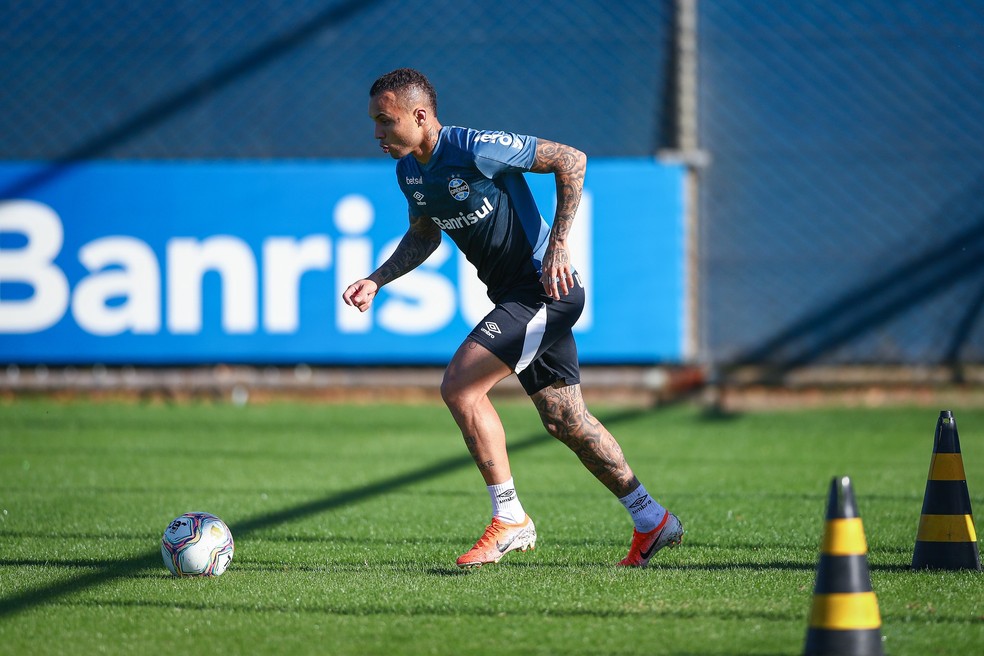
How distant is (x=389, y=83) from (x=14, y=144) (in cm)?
752

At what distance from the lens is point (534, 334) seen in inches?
193

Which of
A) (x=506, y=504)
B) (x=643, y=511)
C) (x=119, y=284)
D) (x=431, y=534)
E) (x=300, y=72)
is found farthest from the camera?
(x=300, y=72)

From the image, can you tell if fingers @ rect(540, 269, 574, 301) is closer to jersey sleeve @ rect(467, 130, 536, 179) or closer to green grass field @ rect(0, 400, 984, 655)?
jersey sleeve @ rect(467, 130, 536, 179)

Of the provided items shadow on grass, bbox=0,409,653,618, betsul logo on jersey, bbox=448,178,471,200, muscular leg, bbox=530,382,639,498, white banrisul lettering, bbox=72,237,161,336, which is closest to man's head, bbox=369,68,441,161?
betsul logo on jersey, bbox=448,178,471,200

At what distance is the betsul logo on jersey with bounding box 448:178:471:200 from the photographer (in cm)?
487

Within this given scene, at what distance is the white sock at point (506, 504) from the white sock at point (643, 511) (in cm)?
46

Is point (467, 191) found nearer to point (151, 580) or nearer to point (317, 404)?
point (151, 580)

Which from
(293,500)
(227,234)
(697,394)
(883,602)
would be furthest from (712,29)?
(883,602)

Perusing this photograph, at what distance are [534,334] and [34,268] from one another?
6.84m

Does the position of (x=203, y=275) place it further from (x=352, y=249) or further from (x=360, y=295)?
(x=360, y=295)

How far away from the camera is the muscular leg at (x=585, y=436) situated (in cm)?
493

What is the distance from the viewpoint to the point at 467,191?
16.0 feet

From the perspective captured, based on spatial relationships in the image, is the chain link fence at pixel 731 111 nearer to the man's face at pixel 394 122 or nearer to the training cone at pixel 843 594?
the man's face at pixel 394 122

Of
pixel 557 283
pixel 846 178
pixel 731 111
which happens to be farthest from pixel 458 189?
pixel 846 178
